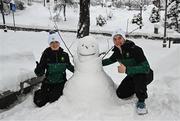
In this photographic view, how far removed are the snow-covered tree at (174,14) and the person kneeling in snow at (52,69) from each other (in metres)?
20.6

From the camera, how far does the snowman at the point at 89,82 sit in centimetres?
495

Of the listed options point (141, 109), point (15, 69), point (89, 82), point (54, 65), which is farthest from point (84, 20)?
point (141, 109)

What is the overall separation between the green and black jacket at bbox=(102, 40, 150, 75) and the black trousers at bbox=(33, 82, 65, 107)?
3.64 feet

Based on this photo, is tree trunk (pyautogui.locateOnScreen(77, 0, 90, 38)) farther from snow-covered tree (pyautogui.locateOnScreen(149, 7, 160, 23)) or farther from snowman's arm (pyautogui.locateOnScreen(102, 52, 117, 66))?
snow-covered tree (pyautogui.locateOnScreen(149, 7, 160, 23))

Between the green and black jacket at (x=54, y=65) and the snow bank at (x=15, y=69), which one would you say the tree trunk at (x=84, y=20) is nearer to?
the snow bank at (x=15, y=69)

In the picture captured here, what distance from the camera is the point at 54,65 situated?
5.51 meters

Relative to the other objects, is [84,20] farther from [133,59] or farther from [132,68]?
[132,68]

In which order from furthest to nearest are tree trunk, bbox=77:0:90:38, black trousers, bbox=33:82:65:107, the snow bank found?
tree trunk, bbox=77:0:90:38 → the snow bank → black trousers, bbox=33:82:65:107

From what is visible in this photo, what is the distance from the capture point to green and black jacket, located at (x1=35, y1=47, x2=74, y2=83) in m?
5.52

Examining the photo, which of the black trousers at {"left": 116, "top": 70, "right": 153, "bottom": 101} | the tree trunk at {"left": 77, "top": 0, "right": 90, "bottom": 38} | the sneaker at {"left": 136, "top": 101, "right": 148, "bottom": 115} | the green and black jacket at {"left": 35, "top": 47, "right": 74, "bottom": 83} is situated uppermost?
the tree trunk at {"left": 77, "top": 0, "right": 90, "bottom": 38}

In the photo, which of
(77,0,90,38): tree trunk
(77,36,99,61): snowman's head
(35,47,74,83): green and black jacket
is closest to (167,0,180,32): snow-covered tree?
(77,0,90,38): tree trunk

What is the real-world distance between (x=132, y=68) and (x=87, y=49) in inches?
28.5

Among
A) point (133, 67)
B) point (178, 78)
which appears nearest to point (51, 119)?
point (133, 67)

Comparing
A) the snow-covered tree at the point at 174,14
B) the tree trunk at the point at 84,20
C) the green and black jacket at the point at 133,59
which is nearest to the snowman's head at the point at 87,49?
the green and black jacket at the point at 133,59
